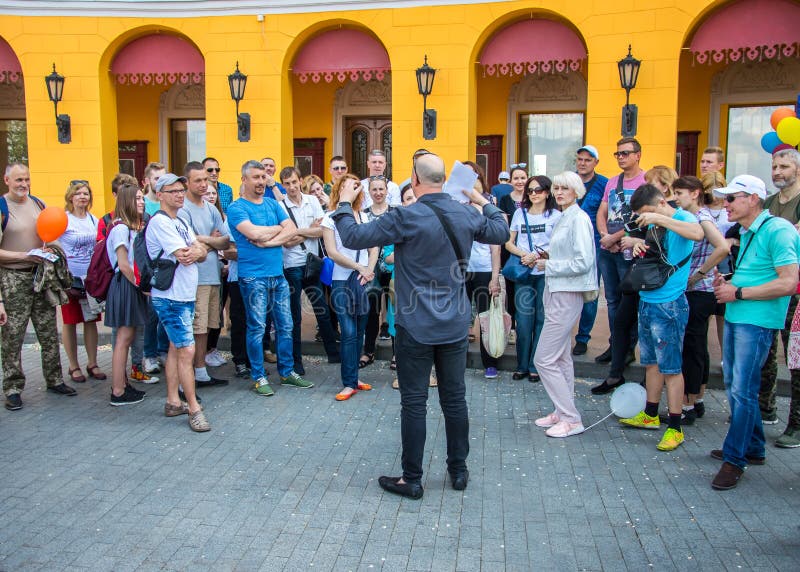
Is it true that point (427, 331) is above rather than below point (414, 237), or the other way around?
below

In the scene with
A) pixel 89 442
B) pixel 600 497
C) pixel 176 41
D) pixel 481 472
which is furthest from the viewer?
pixel 176 41

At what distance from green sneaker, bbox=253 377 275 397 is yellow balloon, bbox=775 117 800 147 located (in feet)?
15.4

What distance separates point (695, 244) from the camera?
5.17 meters

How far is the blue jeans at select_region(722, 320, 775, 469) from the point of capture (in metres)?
4.08

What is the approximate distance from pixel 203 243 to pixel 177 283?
2.30ft

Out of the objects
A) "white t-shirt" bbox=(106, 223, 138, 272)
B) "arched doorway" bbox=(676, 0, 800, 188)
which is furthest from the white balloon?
"arched doorway" bbox=(676, 0, 800, 188)

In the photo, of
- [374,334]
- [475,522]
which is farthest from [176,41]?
[475,522]

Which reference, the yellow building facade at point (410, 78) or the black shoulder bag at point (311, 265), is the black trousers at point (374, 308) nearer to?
the black shoulder bag at point (311, 265)

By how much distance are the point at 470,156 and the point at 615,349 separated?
681 cm

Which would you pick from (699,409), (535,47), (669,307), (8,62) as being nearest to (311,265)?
(669,307)

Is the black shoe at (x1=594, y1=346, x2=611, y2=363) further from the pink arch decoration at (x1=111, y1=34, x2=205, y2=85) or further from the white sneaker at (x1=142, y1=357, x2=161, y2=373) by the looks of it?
the pink arch decoration at (x1=111, y1=34, x2=205, y2=85)

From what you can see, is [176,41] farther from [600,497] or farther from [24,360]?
[600,497]

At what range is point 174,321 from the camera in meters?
5.17

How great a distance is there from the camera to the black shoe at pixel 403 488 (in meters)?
4.02
